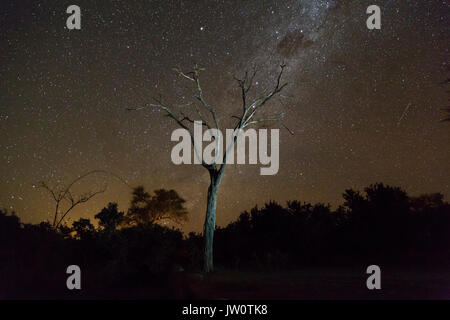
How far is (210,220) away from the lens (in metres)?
14.3

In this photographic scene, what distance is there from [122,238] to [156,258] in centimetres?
137

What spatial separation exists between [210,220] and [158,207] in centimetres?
1953

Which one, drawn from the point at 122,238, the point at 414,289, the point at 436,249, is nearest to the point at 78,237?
the point at 122,238

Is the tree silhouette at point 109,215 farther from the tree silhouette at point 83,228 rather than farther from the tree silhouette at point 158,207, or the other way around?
the tree silhouette at point 158,207

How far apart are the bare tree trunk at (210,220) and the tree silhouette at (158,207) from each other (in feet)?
62.8

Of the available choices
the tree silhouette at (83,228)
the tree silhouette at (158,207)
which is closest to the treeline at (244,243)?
the tree silhouette at (83,228)

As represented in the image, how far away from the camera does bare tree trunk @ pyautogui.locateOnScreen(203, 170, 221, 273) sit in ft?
46.4

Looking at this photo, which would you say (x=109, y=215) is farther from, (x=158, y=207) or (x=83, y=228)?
(x=158, y=207)

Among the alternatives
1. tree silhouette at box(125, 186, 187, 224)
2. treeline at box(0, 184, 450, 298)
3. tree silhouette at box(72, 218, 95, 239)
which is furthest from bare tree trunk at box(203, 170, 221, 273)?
tree silhouette at box(125, 186, 187, 224)

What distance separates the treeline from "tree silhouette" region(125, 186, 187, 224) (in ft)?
35.6

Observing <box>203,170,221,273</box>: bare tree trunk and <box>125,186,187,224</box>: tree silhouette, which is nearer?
<box>203,170,221,273</box>: bare tree trunk

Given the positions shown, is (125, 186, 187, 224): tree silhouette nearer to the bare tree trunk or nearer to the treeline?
the treeline

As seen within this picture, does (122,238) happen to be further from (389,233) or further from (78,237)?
(389,233)

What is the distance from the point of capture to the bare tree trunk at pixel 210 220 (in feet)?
46.4
